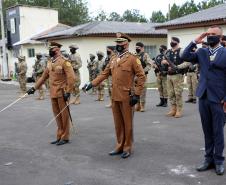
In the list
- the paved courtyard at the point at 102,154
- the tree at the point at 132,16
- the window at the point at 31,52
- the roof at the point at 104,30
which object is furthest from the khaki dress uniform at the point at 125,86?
the tree at the point at 132,16

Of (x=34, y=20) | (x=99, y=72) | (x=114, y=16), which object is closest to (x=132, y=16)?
(x=114, y=16)

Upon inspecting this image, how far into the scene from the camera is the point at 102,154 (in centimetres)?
688

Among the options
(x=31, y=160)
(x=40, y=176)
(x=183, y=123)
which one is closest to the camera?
(x=40, y=176)

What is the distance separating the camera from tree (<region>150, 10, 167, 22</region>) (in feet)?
184

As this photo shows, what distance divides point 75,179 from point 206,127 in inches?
78.3

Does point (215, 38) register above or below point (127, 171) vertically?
above

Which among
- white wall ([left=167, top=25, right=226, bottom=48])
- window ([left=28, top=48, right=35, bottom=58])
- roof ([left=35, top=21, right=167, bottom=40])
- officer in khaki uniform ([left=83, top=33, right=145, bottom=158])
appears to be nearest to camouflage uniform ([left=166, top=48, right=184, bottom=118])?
officer in khaki uniform ([left=83, top=33, right=145, bottom=158])

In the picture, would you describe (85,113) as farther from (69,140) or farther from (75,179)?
(75,179)

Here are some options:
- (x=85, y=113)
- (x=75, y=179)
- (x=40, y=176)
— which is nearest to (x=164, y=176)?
(x=75, y=179)

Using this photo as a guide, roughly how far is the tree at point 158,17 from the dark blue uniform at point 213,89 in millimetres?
50293

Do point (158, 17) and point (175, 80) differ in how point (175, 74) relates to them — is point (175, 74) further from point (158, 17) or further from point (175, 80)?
point (158, 17)

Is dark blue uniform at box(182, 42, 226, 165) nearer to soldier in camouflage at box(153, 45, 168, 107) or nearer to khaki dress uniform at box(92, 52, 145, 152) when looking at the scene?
khaki dress uniform at box(92, 52, 145, 152)

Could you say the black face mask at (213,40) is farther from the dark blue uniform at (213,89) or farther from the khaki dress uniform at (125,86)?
the khaki dress uniform at (125,86)

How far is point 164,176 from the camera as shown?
5574 mm
